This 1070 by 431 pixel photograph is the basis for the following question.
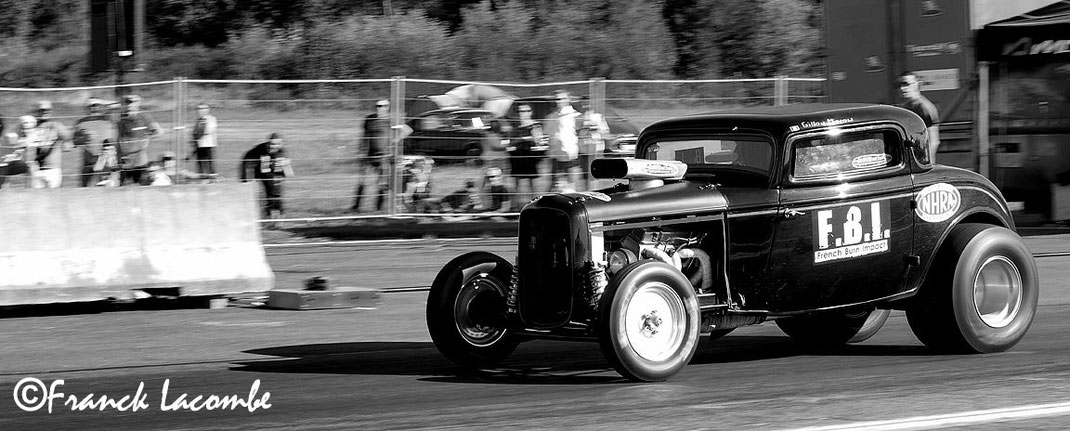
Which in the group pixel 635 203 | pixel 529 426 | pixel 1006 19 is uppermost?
pixel 1006 19

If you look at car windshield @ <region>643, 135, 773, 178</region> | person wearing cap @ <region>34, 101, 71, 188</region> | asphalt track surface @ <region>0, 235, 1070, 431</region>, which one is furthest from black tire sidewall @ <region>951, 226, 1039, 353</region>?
person wearing cap @ <region>34, 101, 71, 188</region>

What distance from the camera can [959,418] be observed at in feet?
21.9

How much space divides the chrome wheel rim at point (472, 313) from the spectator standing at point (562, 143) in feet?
32.5

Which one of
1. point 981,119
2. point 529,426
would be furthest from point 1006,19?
point 529,426

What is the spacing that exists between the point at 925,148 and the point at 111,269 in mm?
6588

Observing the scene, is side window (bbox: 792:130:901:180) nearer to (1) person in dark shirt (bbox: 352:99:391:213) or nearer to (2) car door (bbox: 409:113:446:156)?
(1) person in dark shirt (bbox: 352:99:391:213)

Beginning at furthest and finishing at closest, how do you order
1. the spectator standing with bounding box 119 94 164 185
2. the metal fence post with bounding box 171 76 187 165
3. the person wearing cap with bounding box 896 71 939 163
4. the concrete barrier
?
the metal fence post with bounding box 171 76 187 165 < the spectator standing with bounding box 119 94 164 185 < the person wearing cap with bounding box 896 71 939 163 < the concrete barrier

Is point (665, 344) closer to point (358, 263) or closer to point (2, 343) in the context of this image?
point (2, 343)

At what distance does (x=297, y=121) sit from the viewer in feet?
67.8

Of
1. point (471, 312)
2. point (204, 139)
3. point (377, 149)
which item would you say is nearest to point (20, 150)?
point (204, 139)

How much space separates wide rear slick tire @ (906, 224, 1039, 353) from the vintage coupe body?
0.01 m

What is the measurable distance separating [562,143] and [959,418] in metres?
11.8

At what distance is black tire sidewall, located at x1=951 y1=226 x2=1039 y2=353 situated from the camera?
8500 millimetres

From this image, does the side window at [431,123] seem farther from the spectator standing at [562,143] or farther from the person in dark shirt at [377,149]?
the spectator standing at [562,143]
